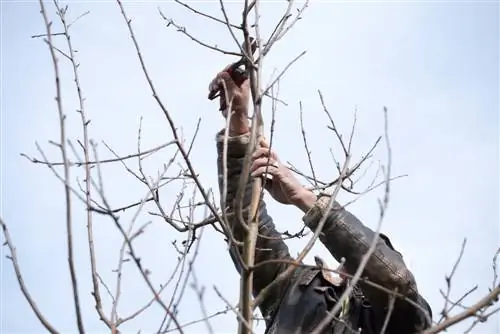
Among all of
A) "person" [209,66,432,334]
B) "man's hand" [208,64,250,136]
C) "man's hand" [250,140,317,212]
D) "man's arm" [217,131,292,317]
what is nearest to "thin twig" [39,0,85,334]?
"person" [209,66,432,334]

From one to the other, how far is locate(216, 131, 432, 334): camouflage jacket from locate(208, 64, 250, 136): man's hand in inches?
2.5

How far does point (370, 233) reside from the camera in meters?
2.66

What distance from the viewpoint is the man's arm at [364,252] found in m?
2.58

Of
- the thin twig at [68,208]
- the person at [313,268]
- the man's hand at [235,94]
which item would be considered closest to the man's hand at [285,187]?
the person at [313,268]

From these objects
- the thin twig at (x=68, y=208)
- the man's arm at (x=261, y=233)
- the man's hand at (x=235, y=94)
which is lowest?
the thin twig at (x=68, y=208)

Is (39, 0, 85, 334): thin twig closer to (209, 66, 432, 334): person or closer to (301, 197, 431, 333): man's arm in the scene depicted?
(209, 66, 432, 334): person

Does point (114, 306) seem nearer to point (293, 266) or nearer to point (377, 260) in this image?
point (293, 266)

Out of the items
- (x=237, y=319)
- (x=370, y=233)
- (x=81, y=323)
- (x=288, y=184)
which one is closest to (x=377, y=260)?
(x=370, y=233)

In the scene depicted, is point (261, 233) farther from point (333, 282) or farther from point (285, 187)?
point (285, 187)

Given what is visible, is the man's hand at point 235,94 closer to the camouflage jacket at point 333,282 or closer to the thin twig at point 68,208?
the camouflage jacket at point 333,282

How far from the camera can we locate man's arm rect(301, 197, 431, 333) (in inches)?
102

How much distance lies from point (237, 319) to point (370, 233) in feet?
3.06

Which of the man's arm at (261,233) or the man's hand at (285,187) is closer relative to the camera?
the man's hand at (285,187)

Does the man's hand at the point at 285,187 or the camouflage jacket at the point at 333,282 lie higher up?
the man's hand at the point at 285,187
